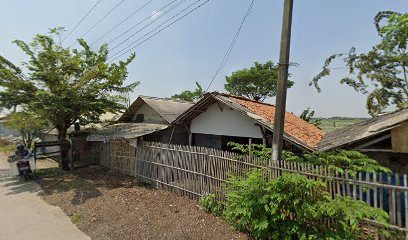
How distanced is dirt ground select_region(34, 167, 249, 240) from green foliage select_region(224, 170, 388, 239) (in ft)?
3.10

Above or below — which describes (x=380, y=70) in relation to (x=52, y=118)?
above

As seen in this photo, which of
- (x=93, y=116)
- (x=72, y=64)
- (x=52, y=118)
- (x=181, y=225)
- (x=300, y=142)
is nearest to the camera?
(x=181, y=225)

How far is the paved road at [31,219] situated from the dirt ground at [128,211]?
0.28 meters

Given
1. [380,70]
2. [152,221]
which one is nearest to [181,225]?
[152,221]

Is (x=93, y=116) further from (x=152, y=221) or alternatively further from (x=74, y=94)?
(x=152, y=221)

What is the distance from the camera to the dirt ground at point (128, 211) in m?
6.29

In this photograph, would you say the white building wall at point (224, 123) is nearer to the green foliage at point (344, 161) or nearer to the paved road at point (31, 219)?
the green foliage at point (344, 161)

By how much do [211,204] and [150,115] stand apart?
8.75 metres

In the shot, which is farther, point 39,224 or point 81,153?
point 81,153

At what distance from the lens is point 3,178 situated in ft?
42.1

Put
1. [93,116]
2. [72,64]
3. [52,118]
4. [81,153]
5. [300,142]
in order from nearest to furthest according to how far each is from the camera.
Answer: [300,142] < [72,64] < [52,118] < [93,116] < [81,153]

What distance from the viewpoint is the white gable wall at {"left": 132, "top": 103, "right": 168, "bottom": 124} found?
1417cm

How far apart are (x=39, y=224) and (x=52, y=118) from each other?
7.68 meters

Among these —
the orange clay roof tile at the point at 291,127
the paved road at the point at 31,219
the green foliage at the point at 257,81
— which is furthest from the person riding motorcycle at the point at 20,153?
the green foliage at the point at 257,81
